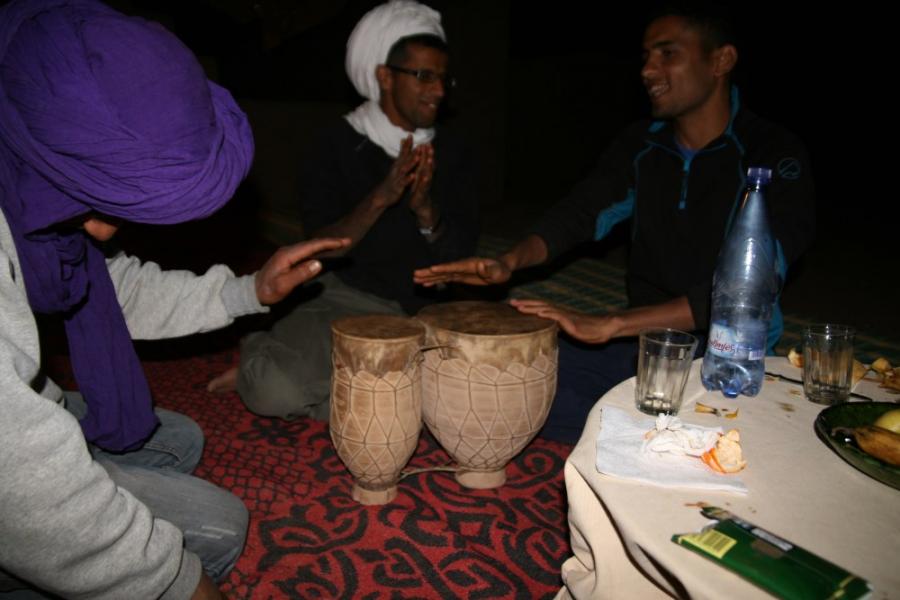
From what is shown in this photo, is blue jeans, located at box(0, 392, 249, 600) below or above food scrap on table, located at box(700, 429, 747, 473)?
below

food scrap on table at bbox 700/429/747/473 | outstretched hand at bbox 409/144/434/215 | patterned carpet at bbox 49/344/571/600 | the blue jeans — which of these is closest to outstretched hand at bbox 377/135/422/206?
outstretched hand at bbox 409/144/434/215

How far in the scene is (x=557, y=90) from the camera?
9391mm

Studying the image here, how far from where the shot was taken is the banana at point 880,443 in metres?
1.02

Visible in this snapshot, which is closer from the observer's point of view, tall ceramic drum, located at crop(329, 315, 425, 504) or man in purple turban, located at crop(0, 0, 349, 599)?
man in purple turban, located at crop(0, 0, 349, 599)

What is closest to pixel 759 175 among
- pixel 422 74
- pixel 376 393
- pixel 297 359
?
pixel 376 393

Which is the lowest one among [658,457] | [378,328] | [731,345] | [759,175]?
[378,328]

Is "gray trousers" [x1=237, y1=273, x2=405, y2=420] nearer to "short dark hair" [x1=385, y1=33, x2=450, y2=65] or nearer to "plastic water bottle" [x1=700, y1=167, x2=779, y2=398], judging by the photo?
"short dark hair" [x1=385, y1=33, x2=450, y2=65]

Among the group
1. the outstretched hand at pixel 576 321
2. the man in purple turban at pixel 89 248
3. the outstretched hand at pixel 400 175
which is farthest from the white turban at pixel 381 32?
the man in purple turban at pixel 89 248

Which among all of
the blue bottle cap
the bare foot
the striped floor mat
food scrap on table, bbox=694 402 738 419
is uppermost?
the blue bottle cap

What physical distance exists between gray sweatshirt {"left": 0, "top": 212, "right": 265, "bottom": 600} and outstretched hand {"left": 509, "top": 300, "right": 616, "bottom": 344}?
123 centimetres

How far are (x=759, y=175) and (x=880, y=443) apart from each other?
610mm

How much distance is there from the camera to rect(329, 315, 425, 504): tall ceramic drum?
6.44ft

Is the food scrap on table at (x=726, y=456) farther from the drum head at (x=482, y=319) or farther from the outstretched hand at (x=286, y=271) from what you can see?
the outstretched hand at (x=286, y=271)

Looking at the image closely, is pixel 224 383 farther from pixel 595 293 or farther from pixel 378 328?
pixel 595 293
